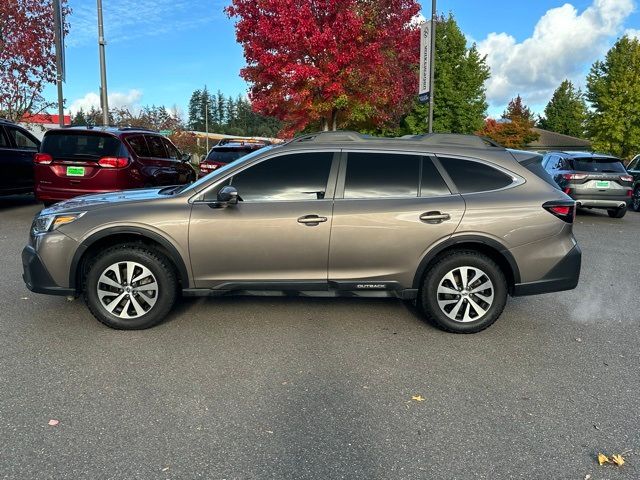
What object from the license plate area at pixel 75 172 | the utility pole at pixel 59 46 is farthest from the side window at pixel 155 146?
the utility pole at pixel 59 46

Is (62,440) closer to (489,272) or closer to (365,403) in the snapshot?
(365,403)

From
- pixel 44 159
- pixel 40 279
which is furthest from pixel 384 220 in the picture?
pixel 44 159

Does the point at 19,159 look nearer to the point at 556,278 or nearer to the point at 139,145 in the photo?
the point at 139,145

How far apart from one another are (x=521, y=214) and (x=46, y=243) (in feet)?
13.6

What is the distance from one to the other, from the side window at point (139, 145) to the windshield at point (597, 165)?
9.78 m

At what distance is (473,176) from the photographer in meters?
4.66

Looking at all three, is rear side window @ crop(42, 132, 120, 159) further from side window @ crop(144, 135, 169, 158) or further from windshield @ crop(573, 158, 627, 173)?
windshield @ crop(573, 158, 627, 173)

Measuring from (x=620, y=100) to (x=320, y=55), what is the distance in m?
29.9

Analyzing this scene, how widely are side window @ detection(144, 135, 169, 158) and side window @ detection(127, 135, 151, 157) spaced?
6.1 inches

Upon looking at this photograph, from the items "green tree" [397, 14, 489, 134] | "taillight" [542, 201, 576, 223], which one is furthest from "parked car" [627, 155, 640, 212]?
"green tree" [397, 14, 489, 134]

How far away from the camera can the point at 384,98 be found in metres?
17.8

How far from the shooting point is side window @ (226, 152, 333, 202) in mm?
4543

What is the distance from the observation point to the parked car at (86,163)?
29.4 ft

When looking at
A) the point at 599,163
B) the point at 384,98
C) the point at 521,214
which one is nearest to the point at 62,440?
the point at 521,214
